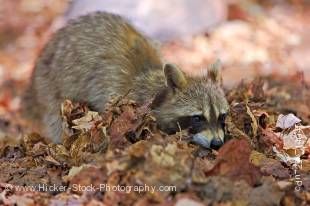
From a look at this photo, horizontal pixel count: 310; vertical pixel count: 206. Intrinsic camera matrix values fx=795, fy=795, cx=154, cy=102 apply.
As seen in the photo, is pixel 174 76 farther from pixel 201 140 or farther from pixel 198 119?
pixel 201 140

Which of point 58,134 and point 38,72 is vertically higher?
point 38,72

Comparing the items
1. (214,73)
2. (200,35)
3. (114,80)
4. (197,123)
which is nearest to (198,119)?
(197,123)

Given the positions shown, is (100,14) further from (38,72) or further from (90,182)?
(90,182)

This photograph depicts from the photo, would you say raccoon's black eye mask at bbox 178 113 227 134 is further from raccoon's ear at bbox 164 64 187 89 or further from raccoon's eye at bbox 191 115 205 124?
raccoon's ear at bbox 164 64 187 89

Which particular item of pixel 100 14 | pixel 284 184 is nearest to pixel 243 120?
pixel 284 184

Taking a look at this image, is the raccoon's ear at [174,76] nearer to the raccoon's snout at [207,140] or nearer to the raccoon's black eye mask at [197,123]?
the raccoon's black eye mask at [197,123]

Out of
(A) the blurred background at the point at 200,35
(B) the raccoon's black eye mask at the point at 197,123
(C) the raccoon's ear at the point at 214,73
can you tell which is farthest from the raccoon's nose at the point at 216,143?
(A) the blurred background at the point at 200,35

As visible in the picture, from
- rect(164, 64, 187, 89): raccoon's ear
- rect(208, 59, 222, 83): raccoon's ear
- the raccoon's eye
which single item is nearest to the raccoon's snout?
the raccoon's eye

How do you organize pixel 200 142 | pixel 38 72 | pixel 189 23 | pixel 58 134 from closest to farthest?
pixel 200 142
pixel 58 134
pixel 38 72
pixel 189 23
